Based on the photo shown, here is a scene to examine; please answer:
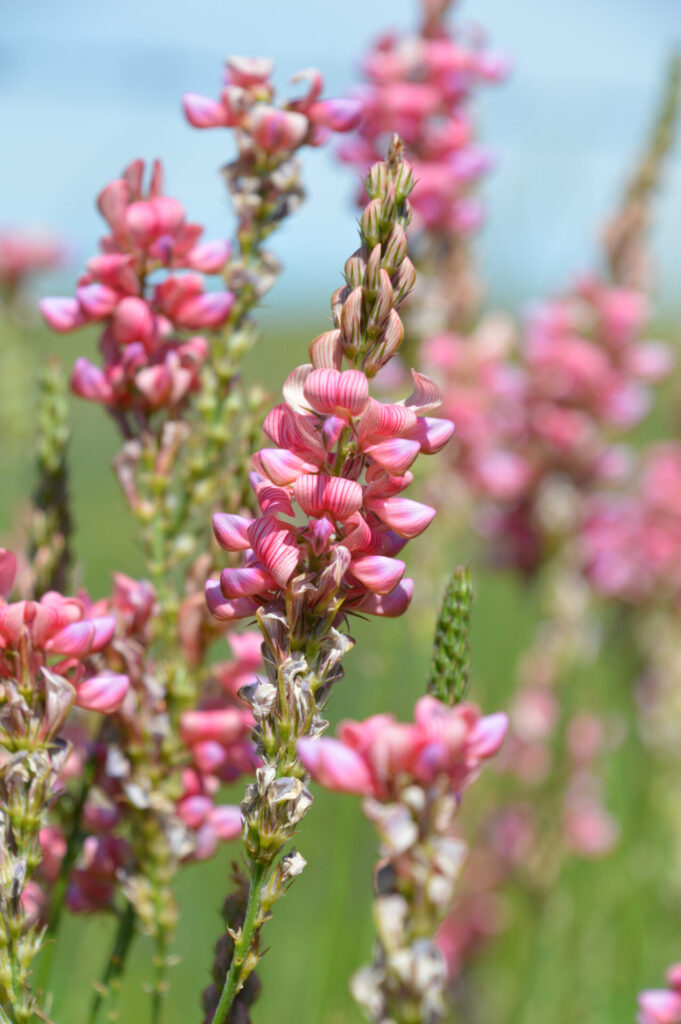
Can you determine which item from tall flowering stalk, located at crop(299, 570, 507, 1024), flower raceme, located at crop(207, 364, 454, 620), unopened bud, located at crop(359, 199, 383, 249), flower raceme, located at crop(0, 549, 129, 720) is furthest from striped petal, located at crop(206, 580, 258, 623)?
unopened bud, located at crop(359, 199, 383, 249)

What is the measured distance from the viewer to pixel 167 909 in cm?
115

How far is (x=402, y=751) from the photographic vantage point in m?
0.68

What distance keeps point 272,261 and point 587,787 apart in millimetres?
2374

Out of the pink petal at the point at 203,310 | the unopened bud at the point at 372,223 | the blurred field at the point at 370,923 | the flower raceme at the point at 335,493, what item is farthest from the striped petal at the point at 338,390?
the blurred field at the point at 370,923

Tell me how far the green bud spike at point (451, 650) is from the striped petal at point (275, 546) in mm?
129

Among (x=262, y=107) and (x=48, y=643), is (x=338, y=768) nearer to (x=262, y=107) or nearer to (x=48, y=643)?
(x=48, y=643)

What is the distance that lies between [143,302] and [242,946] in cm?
75

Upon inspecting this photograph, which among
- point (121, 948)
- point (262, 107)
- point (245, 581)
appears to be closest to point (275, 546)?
point (245, 581)

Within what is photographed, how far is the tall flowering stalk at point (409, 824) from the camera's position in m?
0.68

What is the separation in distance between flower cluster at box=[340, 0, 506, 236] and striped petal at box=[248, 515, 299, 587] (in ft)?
5.80

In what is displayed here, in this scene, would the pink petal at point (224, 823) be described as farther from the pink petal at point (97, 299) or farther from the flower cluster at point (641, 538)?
the flower cluster at point (641, 538)

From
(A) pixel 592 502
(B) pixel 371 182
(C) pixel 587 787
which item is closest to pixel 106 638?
(B) pixel 371 182

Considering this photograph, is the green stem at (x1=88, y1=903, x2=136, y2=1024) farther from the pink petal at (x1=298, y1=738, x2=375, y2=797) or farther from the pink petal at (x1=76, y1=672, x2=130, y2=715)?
the pink petal at (x1=298, y1=738, x2=375, y2=797)

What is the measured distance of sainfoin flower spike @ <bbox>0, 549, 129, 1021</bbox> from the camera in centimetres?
89
